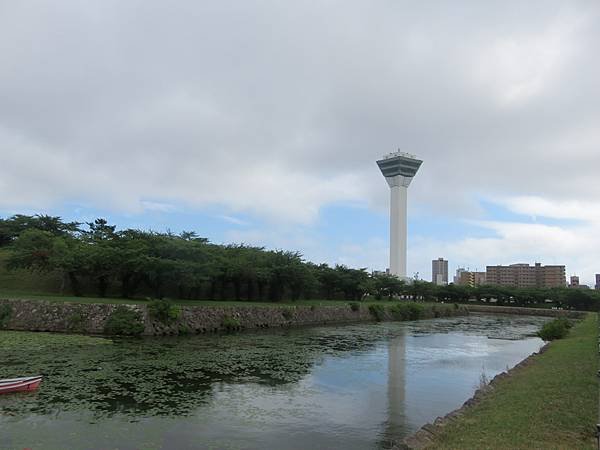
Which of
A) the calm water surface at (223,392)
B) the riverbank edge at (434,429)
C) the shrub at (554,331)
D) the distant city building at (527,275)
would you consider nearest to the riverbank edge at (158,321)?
the calm water surface at (223,392)

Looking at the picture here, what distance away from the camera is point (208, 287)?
45062mm

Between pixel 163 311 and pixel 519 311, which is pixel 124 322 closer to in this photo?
pixel 163 311

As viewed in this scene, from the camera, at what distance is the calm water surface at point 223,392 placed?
36.1 ft

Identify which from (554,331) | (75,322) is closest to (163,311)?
(75,322)

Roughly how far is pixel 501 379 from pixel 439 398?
2640 mm

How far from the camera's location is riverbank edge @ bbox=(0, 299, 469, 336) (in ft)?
93.3

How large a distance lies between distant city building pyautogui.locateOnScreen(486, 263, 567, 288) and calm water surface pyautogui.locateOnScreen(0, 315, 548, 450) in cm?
12448

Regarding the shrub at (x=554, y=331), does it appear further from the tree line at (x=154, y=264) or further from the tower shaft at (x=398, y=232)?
the tower shaft at (x=398, y=232)

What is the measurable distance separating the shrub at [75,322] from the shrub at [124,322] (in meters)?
1.46

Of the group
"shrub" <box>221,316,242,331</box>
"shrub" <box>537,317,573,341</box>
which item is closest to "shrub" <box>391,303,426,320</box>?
"shrub" <box>537,317,573,341</box>

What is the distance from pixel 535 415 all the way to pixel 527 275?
496 ft

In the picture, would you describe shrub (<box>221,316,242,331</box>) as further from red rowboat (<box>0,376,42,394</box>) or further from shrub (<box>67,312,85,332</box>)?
red rowboat (<box>0,376,42,394</box>)

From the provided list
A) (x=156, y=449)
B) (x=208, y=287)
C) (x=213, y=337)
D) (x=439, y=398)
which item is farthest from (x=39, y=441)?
(x=208, y=287)

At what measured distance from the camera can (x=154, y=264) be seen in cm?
3528
